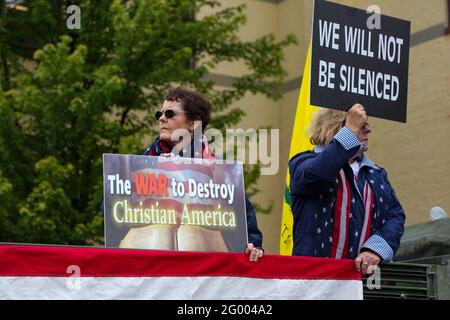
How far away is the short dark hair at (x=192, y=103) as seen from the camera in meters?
4.69

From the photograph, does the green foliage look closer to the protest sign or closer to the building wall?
the building wall

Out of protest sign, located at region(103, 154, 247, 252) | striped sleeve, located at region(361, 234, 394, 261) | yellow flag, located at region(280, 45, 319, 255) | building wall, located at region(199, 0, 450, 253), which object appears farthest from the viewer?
building wall, located at region(199, 0, 450, 253)

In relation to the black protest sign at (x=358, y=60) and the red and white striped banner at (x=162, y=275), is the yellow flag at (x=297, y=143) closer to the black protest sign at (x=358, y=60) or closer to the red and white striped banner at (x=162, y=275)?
the black protest sign at (x=358, y=60)

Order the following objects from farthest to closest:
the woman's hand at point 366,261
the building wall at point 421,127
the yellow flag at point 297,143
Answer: the building wall at point 421,127, the yellow flag at point 297,143, the woman's hand at point 366,261

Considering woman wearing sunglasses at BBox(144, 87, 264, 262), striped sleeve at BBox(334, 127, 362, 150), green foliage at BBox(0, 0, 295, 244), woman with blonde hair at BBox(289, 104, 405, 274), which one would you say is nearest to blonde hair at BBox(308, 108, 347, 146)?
woman with blonde hair at BBox(289, 104, 405, 274)

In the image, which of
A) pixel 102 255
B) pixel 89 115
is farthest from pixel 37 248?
pixel 89 115

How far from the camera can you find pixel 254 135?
12109 mm

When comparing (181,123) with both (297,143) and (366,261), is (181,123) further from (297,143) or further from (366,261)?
(297,143)

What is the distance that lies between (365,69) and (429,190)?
8.26 m

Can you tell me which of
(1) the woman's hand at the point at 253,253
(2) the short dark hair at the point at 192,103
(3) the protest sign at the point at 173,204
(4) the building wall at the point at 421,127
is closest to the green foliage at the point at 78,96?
(4) the building wall at the point at 421,127

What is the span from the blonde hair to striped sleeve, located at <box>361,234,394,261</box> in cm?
55

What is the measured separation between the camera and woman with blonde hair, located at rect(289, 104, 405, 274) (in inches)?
168

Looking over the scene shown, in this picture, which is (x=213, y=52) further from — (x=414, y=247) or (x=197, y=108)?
(x=197, y=108)

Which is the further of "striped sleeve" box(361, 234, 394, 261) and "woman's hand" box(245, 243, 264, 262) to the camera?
"striped sleeve" box(361, 234, 394, 261)
